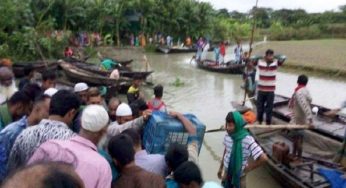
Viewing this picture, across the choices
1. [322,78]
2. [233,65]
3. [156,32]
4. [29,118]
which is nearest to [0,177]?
[29,118]

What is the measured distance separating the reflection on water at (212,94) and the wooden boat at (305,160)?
0.70 metres

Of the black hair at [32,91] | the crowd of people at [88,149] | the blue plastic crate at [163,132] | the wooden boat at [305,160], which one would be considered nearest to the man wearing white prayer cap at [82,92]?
the crowd of people at [88,149]

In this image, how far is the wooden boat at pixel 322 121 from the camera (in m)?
6.99

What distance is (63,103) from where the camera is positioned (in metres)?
2.89

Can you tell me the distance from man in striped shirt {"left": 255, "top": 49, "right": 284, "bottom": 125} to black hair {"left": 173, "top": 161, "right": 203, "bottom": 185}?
17.5 ft

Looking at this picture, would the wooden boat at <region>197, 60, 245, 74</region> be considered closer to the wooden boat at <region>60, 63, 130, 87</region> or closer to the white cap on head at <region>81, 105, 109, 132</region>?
A: the wooden boat at <region>60, 63, 130, 87</region>

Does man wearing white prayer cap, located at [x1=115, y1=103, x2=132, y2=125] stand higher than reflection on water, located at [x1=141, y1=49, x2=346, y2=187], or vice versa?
man wearing white prayer cap, located at [x1=115, y1=103, x2=132, y2=125]

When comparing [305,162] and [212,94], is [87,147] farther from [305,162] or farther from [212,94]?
[212,94]

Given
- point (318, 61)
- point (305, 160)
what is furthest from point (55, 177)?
point (318, 61)

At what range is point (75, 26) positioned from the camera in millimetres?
30031

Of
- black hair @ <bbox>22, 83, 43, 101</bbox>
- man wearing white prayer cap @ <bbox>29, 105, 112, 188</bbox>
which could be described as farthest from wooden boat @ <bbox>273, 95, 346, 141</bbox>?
man wearing white prayer cap @ <bbox>29, 105, 112, 188</bbox>

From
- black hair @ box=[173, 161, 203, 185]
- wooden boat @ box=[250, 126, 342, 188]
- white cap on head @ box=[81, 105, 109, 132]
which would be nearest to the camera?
white cap on head @ box=[81, 105, 109, 132]

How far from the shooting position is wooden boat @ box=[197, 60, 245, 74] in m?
18.9

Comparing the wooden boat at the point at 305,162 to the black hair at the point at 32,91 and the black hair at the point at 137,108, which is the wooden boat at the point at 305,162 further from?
the black hair at the point at 32,91
